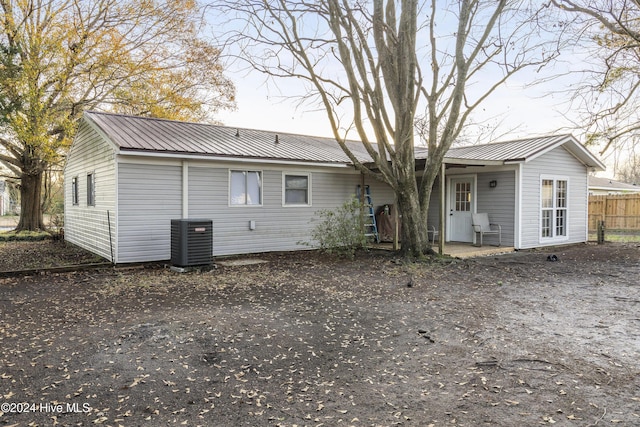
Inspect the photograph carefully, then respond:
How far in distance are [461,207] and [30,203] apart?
51.2 ft

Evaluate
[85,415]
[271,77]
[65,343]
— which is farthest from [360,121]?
[85,415]

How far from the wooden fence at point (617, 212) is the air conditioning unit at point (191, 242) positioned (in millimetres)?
18601

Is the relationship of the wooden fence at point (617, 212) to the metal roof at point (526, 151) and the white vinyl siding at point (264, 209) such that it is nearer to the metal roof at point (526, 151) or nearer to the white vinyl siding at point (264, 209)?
the metal roof at point (526, 151)

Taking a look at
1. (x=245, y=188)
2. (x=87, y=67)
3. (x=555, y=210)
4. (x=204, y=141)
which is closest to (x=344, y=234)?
(x=245, y=188)

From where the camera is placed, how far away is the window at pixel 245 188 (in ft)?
34.2

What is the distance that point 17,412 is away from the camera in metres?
2.87

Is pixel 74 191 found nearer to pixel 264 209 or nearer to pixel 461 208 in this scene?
pixel 264 209

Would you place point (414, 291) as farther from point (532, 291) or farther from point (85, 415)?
point (85, 415)

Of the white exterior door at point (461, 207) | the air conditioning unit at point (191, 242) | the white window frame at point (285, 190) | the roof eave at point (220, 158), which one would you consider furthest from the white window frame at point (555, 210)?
the air conditioning unit at point (191, 242)

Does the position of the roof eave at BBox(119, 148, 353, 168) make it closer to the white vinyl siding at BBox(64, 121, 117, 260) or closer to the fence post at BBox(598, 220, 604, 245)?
the white vinyl siding at BBox(64, 121, 117, 260)

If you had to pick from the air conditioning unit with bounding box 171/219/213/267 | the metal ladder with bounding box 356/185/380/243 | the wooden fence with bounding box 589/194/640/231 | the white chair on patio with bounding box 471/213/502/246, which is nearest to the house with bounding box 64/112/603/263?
the white chair on patio with bounding box 471/213/502/246

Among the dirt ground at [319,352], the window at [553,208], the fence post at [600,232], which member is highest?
the window at [553,208]

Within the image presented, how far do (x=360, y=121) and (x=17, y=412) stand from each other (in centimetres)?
823

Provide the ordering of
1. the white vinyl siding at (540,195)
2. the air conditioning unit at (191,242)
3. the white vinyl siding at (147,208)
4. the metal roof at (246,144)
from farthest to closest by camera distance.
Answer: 1. the white vinyl siding at (540,195)
2. the metal roof at (246,144)
3. the white vinyl siding at (147,208)
4. the air conditioning unit at (191,242)
